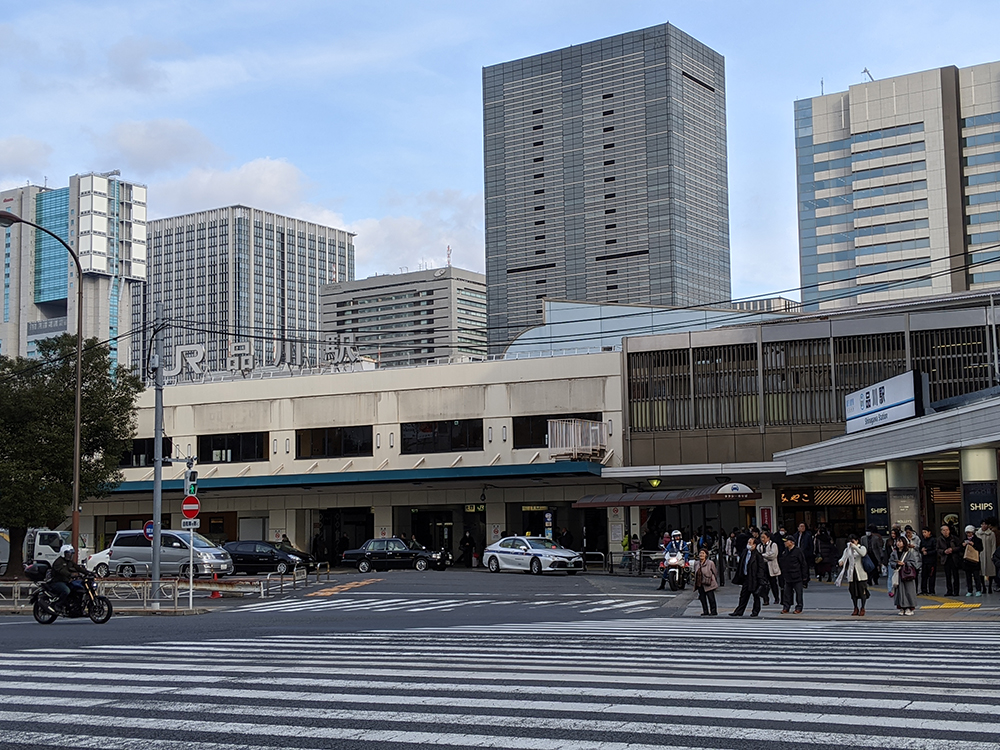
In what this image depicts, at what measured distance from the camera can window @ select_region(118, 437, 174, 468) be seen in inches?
2354

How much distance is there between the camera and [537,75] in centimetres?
19462

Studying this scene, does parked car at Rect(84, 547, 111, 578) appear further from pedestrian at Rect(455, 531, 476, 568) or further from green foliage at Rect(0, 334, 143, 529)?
pedestrian at Rect(455, 531, 476, 568)

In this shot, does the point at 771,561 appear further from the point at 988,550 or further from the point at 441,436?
the point at 441,436

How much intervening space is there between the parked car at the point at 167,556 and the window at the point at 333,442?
15.6 meters

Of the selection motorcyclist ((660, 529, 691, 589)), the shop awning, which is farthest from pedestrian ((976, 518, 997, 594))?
the shop awning

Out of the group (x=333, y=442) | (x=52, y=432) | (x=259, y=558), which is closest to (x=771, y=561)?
A: (x=259, y=558)

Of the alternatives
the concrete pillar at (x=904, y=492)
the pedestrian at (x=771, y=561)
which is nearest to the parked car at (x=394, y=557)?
the concrete pillar at (x=904, y=492)

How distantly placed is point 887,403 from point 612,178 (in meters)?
157

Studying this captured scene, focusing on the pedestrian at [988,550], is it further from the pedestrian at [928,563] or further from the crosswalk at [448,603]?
the crosswalk at [448,603]

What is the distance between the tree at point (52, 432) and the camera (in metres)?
37.8

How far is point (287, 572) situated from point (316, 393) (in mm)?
15032

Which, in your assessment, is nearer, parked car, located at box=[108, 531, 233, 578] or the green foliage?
the green foliage

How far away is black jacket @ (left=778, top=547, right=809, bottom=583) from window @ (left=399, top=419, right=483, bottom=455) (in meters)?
30.1

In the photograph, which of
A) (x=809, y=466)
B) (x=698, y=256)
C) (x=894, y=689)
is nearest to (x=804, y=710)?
(x=894, y=689)
